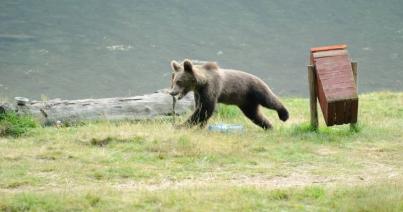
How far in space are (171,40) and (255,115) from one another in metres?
15.3

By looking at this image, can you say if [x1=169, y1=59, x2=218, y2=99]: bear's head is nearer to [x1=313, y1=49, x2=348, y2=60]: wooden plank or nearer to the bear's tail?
the bear's tail

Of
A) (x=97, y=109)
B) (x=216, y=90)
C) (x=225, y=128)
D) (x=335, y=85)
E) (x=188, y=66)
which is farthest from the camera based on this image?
(x=97, y=109)

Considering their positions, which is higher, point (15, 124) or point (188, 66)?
point (188, 66)

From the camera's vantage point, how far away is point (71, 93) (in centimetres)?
2209

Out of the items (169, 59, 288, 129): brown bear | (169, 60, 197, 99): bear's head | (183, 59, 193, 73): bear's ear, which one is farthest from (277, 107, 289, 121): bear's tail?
(183, 59, 193, 73): bear's ear

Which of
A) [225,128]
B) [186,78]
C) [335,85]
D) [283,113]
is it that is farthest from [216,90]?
[335,85]

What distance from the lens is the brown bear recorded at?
492 inches

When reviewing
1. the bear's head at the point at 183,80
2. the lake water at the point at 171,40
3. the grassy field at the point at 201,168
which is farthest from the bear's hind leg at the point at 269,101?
the lake water at the point at 171,40

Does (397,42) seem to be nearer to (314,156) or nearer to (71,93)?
(71,93)

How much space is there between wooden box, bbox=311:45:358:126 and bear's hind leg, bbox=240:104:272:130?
4.50ft

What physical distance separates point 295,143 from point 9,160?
3.84 m

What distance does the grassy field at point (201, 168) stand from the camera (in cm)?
743

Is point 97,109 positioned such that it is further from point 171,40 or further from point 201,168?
point 171,40

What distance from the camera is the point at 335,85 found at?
11500 millimetres
